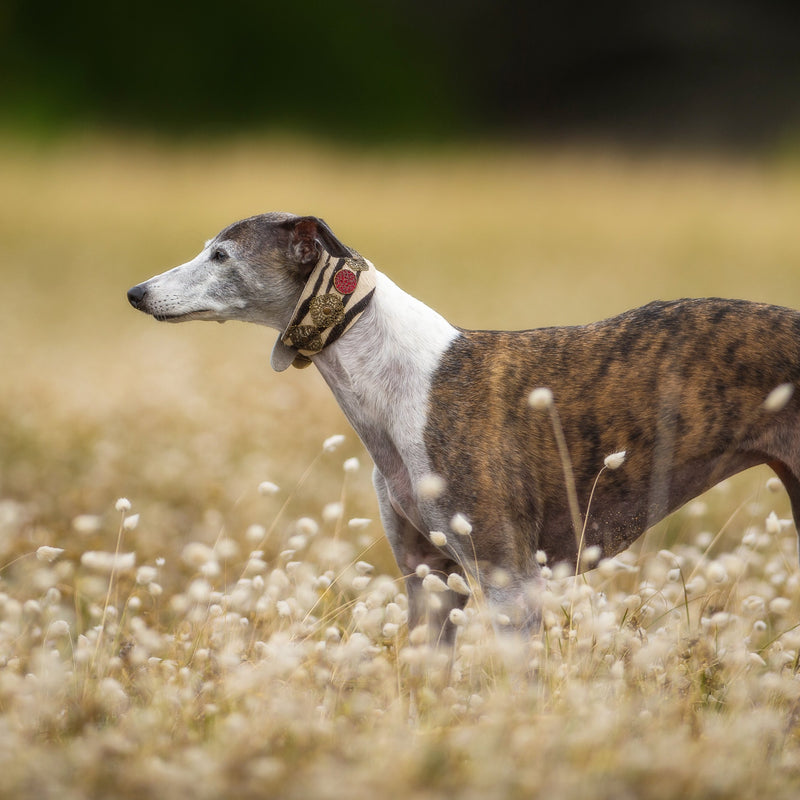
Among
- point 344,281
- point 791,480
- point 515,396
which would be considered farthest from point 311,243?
point 791,480

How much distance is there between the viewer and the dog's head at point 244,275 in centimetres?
409

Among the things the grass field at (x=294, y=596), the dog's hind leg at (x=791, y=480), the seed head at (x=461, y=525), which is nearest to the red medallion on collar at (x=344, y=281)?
A: the grass field at (x=294, y=596)

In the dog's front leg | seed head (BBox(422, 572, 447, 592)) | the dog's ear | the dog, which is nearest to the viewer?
seed head (BBox(422, 572, 447, 592))

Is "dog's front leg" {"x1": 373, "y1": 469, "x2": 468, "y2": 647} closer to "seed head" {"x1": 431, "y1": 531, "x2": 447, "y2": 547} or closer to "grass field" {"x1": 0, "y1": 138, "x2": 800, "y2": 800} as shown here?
"grass field" {"x1": 0, "y1": 138, "x2": 800, "y2": 800}

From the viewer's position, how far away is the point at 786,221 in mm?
18984

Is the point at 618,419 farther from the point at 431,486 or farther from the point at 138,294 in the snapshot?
the point at 138,294

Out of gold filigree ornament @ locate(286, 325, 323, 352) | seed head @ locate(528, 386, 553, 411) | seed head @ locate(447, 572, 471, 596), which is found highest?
gold filigree ornament @ locate(286, 325, 323, 352)

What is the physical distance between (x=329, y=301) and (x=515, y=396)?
2.52ft

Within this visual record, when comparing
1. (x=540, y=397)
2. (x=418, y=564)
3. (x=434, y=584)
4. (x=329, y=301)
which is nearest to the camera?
(x=434, y=584)

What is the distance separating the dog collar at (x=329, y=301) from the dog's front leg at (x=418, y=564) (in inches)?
23.6

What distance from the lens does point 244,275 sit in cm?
413

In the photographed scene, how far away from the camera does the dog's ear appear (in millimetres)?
4070

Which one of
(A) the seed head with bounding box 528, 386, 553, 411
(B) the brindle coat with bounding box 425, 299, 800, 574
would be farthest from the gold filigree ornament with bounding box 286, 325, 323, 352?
(A) the seed head with bounding box 528, 386, 553, 411

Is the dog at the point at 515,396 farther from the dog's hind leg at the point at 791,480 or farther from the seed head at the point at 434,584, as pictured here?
the seed head at the point at 434,584
